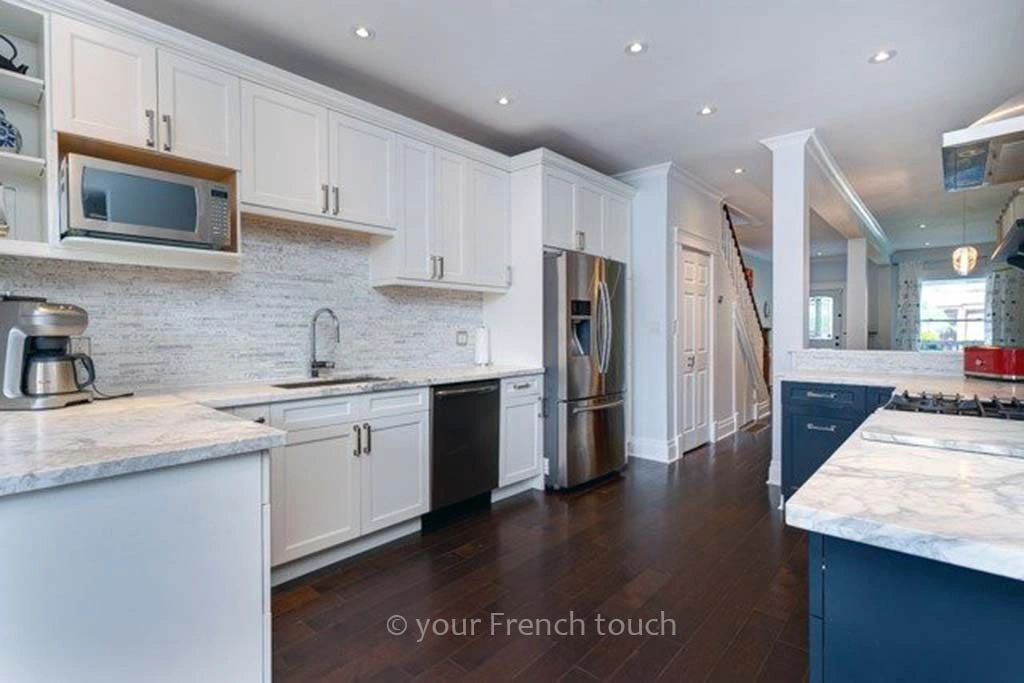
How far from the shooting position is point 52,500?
1096mm

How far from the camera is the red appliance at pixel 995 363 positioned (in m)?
2.72

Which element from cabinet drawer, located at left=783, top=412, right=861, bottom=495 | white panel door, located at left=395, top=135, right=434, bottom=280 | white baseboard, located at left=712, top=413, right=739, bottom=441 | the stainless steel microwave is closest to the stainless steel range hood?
cabinet drawer, located at left=783, top=412, right=861, bottom=495

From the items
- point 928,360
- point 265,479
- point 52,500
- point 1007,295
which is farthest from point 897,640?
point 1007,295

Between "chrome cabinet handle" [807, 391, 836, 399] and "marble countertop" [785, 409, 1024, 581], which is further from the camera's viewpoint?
"chrome cabinet handle" [807, 391, 836, 399]

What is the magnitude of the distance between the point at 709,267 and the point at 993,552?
194 inches

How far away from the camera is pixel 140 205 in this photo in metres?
2.08

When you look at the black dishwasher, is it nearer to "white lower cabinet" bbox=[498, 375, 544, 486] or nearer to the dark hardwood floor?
"white lower cabinet" bbox=[498, 375, 544, 486]

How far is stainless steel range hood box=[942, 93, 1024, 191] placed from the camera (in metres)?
1.40

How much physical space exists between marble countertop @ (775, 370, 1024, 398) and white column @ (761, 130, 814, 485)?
396mm

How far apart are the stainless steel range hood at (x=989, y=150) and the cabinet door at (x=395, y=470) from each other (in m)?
2.52

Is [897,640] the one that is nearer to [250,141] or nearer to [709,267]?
[250,141]

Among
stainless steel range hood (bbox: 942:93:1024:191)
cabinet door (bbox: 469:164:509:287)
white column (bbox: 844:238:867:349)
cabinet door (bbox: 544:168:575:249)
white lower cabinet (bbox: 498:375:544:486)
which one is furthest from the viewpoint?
white column (bbox: 844:238:867:349)

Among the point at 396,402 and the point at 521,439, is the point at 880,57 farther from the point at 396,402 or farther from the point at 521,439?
the point at 396,402

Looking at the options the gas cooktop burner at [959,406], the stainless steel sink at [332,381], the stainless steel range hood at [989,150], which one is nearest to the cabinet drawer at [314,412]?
the stainless steel sink at [332,381]
